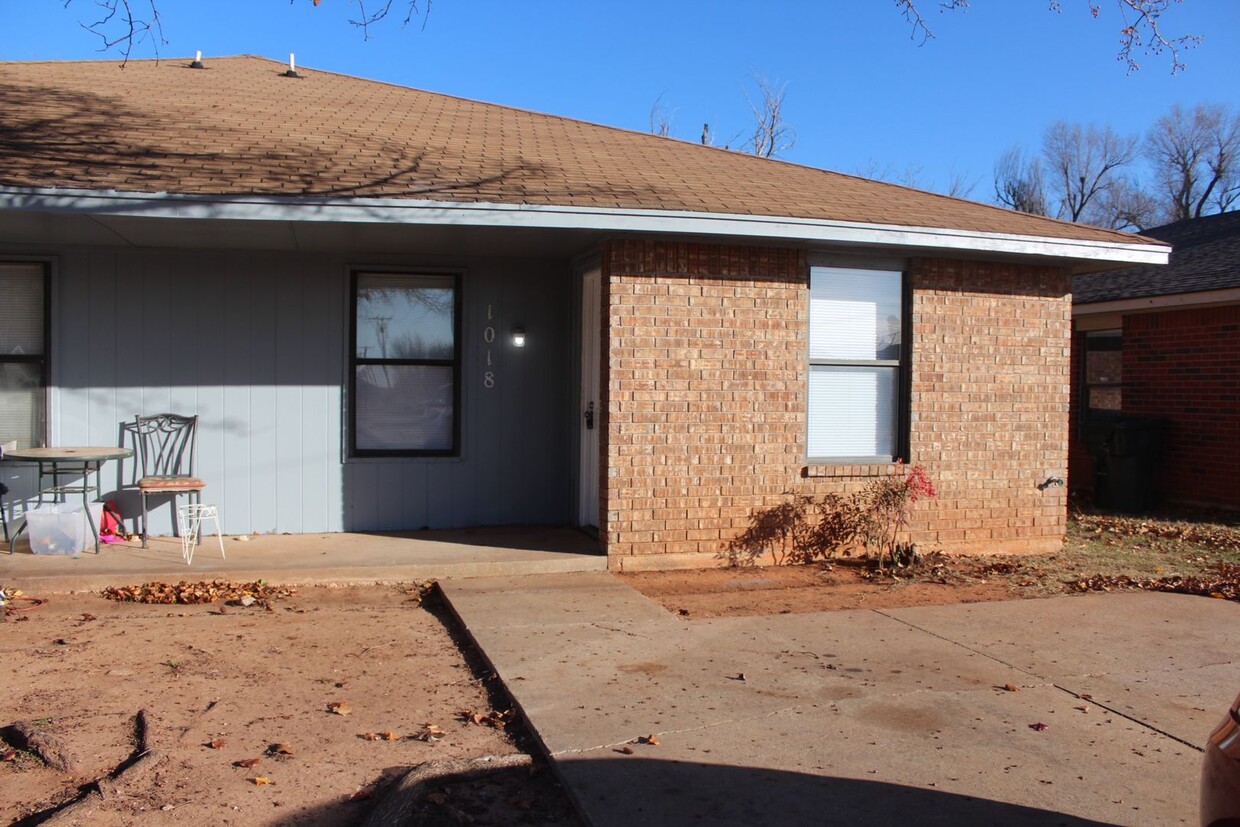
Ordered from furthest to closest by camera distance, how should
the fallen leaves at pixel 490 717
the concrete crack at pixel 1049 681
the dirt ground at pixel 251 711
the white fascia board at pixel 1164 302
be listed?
the white fascia board at pixel 1164 302 < the fallen leaves at pixel 490 717 < the concrete crack at pixel 1049 681 < the dirt ground at pixel 251 711

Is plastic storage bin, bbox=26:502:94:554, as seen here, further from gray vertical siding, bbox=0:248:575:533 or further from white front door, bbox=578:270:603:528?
white front door, bbox=578:270:603:528

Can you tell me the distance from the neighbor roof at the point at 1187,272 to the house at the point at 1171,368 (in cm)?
3

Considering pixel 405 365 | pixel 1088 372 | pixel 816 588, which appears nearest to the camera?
pixel 816 588

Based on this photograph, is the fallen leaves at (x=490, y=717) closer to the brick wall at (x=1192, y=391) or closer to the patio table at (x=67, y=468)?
the patio table at (x=67, y=468)

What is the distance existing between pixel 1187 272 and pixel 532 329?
9.46 metres

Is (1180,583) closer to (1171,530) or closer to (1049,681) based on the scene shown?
(1171,530)

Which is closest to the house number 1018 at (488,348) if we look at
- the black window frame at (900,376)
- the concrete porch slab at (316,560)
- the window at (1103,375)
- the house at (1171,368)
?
the concrete porch slab at (316,560)

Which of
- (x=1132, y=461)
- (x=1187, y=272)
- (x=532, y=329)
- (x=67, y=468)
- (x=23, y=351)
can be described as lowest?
(x=1132, y=461)

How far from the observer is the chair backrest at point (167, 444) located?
8.48 meters

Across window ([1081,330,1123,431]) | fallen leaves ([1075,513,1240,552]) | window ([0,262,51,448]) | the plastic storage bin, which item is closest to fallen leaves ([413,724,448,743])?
the plastic storage bin

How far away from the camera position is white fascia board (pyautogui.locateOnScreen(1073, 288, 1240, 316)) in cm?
1197

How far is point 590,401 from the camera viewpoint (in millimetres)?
8930

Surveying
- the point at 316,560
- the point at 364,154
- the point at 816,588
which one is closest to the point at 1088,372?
the point at 816,588

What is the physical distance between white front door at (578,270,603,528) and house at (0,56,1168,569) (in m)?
0.03
